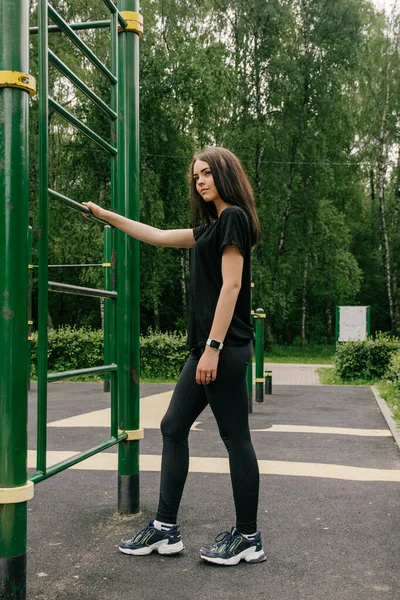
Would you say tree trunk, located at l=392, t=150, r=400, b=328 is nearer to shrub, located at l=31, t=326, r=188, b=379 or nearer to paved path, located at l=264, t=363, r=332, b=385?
paved path, located at l=264, t=363, r=332, b=385

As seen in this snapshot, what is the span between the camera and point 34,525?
3.43 meters

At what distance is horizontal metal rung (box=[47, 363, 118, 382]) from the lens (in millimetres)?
2549

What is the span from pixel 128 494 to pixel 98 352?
1059 centimetres

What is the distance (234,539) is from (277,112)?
2359cm

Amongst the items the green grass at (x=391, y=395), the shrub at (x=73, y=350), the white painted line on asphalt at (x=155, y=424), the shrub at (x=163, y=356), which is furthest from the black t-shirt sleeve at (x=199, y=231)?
the shrub at (x=73, y=350)

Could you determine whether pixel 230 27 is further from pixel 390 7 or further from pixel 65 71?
pixel 65 71

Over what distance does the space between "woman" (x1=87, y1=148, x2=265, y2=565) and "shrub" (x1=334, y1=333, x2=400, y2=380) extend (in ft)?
31.5

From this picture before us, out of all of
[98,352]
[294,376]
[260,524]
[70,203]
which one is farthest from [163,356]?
[70,203]

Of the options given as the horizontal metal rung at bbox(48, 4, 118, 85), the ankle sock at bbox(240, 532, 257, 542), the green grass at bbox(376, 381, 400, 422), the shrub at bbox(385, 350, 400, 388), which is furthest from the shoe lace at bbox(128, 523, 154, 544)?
the shrub at bbox(385, 350, 400, 388)

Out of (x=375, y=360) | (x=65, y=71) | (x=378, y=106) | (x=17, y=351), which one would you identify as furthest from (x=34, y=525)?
(x=378, y=106)

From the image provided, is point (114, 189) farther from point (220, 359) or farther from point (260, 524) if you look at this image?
point (260, 524)

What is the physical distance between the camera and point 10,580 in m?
2.23

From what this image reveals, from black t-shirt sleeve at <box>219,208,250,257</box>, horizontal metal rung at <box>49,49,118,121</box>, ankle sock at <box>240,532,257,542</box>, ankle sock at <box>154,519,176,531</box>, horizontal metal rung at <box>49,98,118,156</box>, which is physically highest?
horizontal metal rung at <box>49,49,118,121</box>

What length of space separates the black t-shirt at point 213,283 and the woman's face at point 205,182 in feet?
0.39
